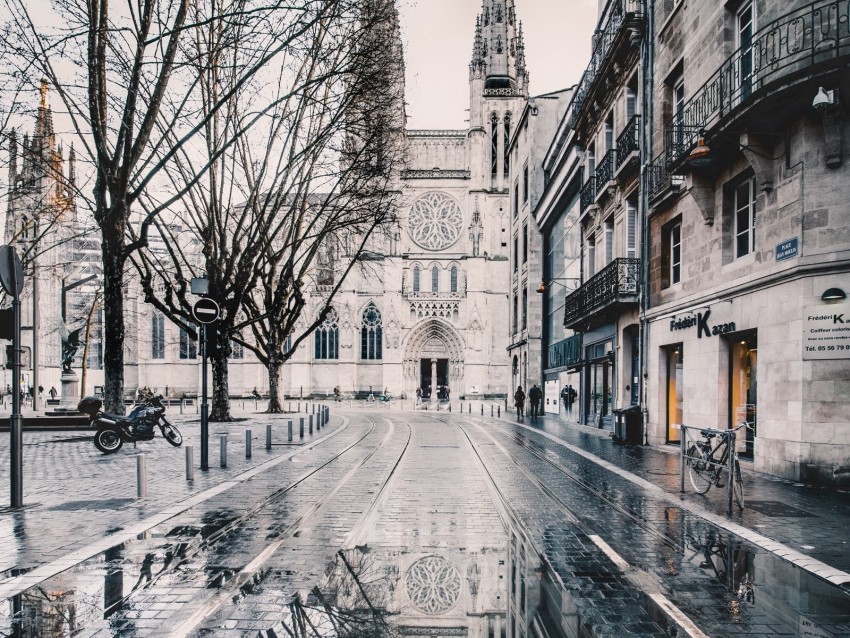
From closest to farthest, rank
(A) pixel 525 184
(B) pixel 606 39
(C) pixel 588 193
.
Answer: (B) pixel 606 39 → (C) pixel 588 193 → (A) pixel 525 184

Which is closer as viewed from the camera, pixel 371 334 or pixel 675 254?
Result: pixel 675 254

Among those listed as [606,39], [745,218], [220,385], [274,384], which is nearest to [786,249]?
[745,218]

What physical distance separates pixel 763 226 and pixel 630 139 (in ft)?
25.6

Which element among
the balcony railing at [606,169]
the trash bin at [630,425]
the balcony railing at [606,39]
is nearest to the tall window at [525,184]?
the balcony railing at [606,39]

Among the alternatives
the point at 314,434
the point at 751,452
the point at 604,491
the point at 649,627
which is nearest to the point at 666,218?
the point at 751,452

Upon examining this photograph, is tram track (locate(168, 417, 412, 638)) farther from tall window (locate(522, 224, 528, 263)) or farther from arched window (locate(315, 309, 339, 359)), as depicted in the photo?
arched window (locate(315, 309, 339, 359))

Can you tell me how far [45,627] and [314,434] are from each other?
16.1m

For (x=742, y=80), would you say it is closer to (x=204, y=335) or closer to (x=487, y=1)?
(x=204, y=335)

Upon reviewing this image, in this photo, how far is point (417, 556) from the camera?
5.97 metres

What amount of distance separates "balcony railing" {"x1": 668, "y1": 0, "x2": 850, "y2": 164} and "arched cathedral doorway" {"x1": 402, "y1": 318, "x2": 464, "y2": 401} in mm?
47626

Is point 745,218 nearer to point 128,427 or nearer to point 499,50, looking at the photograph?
point 128,427

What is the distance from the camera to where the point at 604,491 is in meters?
9.80

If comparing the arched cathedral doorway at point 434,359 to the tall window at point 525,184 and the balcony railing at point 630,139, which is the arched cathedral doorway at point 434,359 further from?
the balcony railing at point 630,139

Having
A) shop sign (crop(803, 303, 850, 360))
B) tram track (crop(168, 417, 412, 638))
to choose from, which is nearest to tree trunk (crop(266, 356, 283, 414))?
tram track (crop(168, 417, 412, 638))
